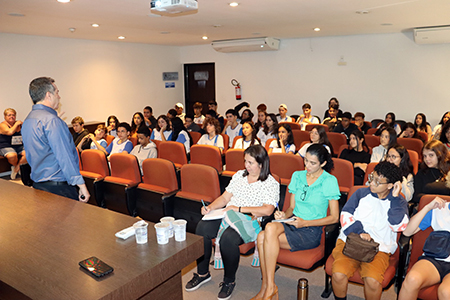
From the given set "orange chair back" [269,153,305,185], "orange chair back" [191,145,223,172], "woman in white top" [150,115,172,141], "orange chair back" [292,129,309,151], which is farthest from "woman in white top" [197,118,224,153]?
"orange chair back" [269,153,305,185]

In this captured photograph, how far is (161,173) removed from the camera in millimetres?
4137

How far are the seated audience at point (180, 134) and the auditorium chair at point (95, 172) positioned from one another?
2028 millimetres

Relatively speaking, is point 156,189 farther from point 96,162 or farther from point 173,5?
point 173,5

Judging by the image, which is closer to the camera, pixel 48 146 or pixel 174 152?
pixel 48 146

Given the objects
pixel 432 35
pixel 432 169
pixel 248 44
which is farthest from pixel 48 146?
pixel 432 35

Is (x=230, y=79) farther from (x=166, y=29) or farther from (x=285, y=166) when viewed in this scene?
(x=285, y=166)

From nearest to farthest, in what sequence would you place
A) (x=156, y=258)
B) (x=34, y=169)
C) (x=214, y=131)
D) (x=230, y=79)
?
(x=156, y=258), (x=34, y=169), (x=214, y=131), (x=230, y=79)

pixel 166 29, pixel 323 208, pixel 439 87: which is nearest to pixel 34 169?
pixel 323 208

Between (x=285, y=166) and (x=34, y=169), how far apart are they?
108 inches

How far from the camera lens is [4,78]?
8.09 meters

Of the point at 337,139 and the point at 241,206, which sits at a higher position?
the point at 337,139

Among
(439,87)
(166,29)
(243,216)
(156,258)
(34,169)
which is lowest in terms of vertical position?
(243,216)

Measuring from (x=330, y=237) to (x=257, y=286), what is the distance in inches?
33.6

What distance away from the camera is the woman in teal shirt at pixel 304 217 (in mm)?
2867
